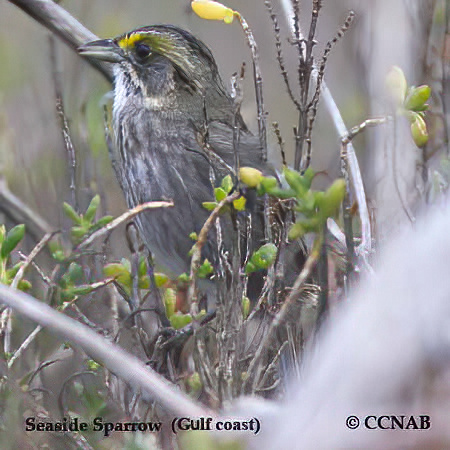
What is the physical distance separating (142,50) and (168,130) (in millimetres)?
307

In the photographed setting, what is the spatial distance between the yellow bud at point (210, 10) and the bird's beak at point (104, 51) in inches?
30.6

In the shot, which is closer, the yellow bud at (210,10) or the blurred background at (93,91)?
the yellow bud at (210,10)

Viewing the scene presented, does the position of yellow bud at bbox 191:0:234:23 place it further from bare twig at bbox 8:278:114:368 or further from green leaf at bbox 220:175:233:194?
bare twig at bbox 8:278:114:368

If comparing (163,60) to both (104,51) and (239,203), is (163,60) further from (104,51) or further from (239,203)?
(239,203)

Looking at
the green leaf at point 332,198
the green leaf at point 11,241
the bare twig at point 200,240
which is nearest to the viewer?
the green leaf at point 332,198

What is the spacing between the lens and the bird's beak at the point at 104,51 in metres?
2.51

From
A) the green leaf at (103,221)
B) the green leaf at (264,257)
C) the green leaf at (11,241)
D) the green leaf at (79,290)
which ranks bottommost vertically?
the green leaf at (79,290)

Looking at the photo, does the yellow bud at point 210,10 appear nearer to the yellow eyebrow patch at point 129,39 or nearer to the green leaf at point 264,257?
the green leaf at point 264,257

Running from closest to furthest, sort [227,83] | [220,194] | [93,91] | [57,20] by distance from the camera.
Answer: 1. [220,194]
2. [57,20]
3. [93,91]
4. [227,83]

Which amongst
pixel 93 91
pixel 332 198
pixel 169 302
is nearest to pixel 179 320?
pixel 169 302

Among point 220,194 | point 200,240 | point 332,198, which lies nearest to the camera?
point 332,198

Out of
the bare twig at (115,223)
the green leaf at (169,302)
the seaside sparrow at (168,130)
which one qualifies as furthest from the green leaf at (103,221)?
the seaside sparrow at (168,130)

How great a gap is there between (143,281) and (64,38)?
40.0 inches

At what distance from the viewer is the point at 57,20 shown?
2.53 metres
